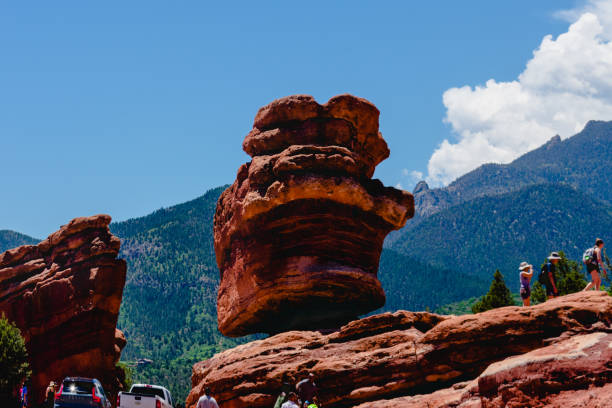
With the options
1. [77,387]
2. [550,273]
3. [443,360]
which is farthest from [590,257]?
[77,387]

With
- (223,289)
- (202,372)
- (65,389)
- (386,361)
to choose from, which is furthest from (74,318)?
(386,361)

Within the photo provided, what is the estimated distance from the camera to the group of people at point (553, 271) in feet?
90.8

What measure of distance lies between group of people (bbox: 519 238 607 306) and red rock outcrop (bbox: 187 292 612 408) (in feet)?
9.45

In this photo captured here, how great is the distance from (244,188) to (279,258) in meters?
5.21

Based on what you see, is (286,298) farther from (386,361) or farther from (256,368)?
(386,361)

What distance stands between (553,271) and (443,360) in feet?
25.0

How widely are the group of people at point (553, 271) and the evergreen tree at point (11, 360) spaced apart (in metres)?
37.5

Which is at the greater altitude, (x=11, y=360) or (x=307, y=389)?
(x=11, y=360)

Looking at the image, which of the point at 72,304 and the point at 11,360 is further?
the point at 72,304

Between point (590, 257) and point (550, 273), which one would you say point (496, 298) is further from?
point (590, 257)

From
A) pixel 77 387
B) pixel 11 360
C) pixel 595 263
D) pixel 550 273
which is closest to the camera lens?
pixel 595 263

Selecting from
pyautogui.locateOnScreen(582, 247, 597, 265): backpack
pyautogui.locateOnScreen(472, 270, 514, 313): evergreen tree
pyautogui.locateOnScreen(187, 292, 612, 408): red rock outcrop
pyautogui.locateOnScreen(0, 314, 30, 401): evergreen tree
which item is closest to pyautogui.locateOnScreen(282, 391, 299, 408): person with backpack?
pyautogui.locateOnScreen(187, 292, 612, 408): red rock outcrop

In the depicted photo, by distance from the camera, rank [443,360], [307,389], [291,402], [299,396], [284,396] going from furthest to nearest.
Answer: [299,396], [307,389], [443,360], [284,396], [291,402]

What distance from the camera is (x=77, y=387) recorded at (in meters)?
29.2
